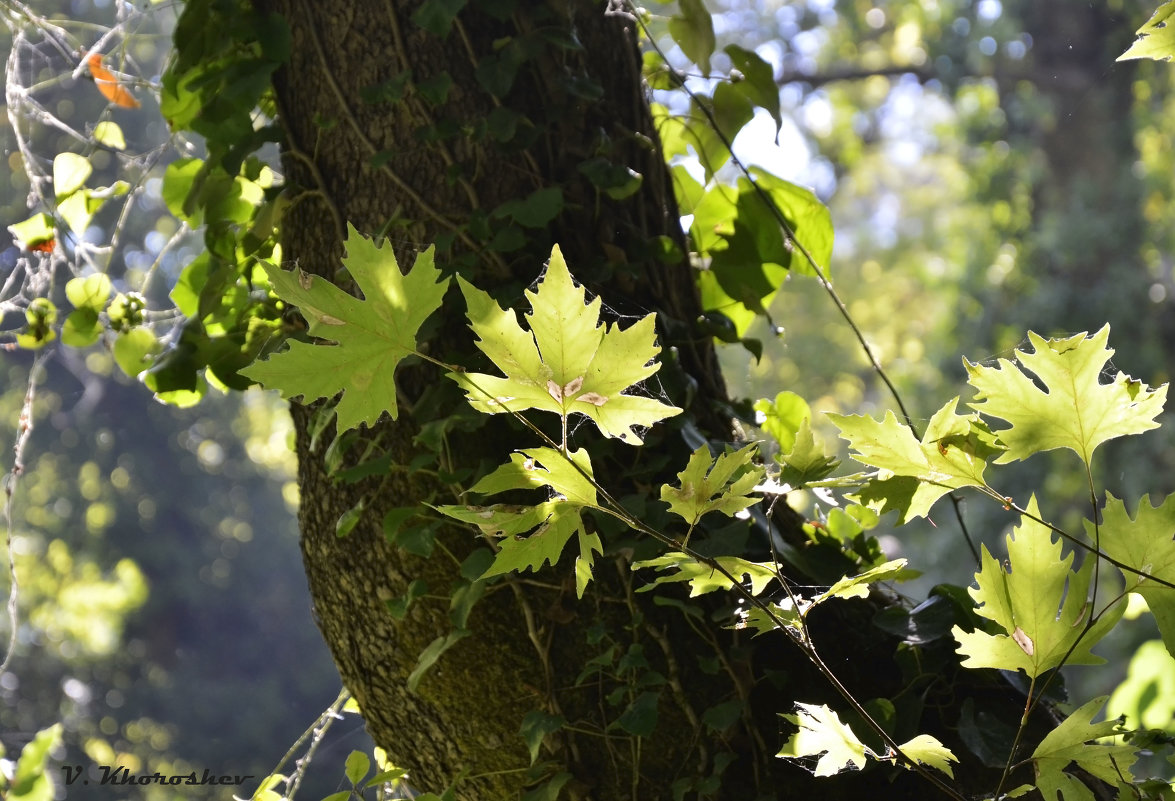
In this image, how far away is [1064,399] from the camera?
15.7 inches

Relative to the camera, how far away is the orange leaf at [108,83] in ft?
3.22

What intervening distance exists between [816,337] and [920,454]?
36.8 ft

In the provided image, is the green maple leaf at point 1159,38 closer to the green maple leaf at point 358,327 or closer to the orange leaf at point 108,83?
the green maple leaf at point 358,327

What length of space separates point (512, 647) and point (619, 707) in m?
0.08

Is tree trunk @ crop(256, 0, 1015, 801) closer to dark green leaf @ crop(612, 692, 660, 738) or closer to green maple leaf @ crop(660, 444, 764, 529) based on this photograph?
dark green leaf @ crop(612, 692, 660, 738)

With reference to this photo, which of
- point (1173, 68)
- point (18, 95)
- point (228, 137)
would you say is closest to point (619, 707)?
point (228, 137)

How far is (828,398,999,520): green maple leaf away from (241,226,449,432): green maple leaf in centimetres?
18

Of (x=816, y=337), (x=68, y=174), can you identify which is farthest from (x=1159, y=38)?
(x=816, y=337)

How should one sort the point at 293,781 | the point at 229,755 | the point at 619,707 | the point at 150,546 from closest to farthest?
1. the point at 619,707
2. the point at 293,781
3. the point at 229,755
4. the point at 150,546

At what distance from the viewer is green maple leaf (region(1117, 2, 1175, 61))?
0.47 m

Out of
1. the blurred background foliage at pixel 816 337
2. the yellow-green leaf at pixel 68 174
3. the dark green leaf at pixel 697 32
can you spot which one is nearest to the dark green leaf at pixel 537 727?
the dark green leaf at pixel 697 32

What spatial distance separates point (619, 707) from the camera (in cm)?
59

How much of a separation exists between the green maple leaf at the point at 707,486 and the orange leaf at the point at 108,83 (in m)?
0.86

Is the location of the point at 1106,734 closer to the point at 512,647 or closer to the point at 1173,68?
the point at 512,647
